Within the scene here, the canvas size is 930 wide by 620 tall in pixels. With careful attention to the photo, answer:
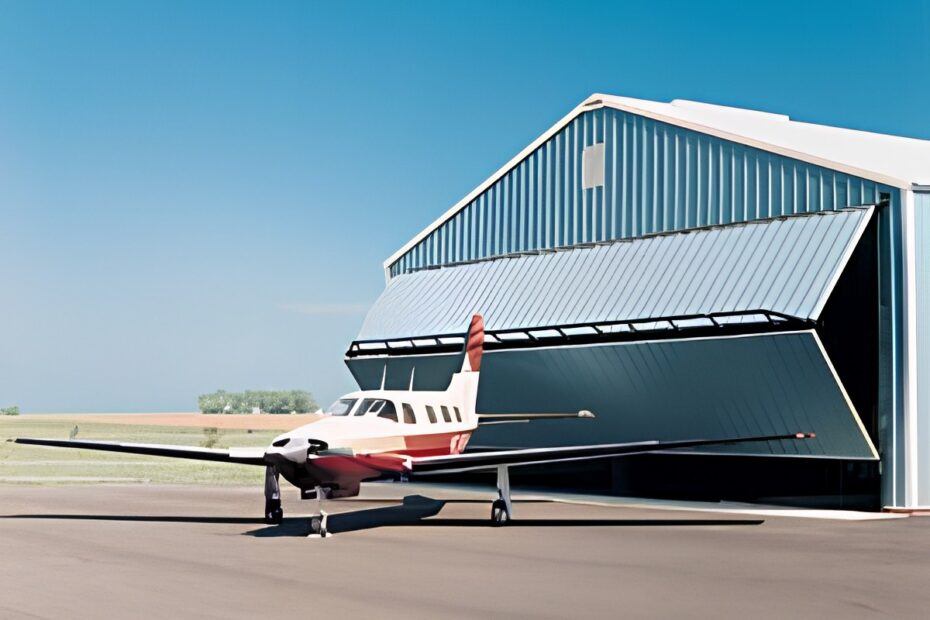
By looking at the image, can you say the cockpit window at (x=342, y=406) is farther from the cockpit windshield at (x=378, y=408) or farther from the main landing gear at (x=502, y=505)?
the main landing gear at (x=502, y=505)

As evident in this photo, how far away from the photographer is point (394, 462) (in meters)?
22.3

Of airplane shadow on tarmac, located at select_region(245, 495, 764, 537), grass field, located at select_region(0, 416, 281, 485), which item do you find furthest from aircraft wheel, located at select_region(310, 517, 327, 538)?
grass field, located at select_region(0, 416, 281, 485)

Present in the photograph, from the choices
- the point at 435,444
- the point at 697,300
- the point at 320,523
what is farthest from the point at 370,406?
the point at 697,300

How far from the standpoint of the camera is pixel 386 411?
23.0 m

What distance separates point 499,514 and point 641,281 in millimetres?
10112

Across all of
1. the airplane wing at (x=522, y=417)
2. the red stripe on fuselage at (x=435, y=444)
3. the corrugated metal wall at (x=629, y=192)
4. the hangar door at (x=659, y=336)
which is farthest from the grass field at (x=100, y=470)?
the red stripe on fuselage at (x=435, y=444)

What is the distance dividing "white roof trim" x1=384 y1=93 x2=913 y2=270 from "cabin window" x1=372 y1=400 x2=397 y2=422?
42.9 feet

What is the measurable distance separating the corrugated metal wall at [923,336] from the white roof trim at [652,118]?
2.63 feet

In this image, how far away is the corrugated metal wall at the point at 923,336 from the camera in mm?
26156

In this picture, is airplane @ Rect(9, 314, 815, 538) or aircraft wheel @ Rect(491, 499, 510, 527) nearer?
airplane @ Rect(9, 314, 815, 538)

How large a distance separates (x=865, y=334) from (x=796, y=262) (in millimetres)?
2392

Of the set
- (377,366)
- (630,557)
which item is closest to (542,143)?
(377,366)

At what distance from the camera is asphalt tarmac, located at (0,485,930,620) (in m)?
12.7

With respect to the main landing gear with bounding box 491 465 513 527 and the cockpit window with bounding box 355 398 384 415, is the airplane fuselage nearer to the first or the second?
the cockpit window with bounding box 355 398 384 415
